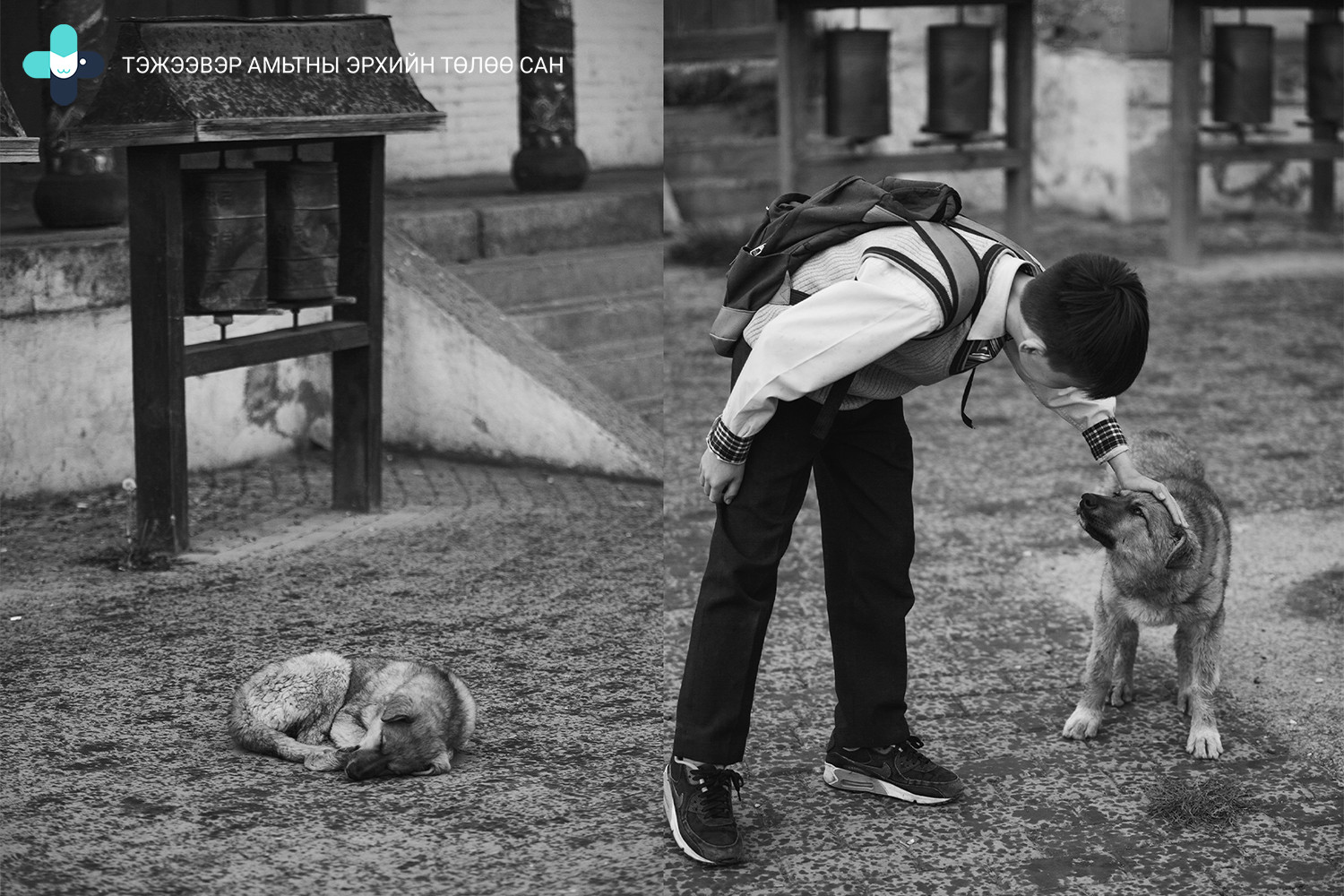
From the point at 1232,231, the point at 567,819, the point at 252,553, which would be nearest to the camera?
the point at 567,819

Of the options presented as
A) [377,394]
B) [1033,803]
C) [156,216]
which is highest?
[156,216]

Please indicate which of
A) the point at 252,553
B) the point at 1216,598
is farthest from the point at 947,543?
the point at 252,553

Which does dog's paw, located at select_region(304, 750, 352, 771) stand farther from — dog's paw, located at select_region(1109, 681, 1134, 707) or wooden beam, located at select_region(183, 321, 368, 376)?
dog's paw, located at select_region(1109, 681, 1134, 707)

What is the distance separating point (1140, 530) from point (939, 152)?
7060mm

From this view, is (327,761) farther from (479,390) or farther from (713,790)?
(479,390)

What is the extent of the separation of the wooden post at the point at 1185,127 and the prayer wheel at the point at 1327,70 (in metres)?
1.31

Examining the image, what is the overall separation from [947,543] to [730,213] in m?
6.93

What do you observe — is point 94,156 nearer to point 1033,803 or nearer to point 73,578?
point 73,578

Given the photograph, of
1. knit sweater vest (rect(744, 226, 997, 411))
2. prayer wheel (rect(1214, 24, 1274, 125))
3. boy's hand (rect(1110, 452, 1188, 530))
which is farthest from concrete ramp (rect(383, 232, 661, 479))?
prayer wheel (rect(1214, 24, 1274, 125))

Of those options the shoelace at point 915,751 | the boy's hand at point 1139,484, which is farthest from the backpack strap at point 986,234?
the shoelace at point 915,751

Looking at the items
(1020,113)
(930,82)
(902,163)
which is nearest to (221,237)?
(902,163)

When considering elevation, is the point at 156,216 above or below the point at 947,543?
above

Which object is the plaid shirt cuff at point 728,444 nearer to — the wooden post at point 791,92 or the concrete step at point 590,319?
the concrete step at point 590,319

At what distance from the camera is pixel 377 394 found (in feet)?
18.3
